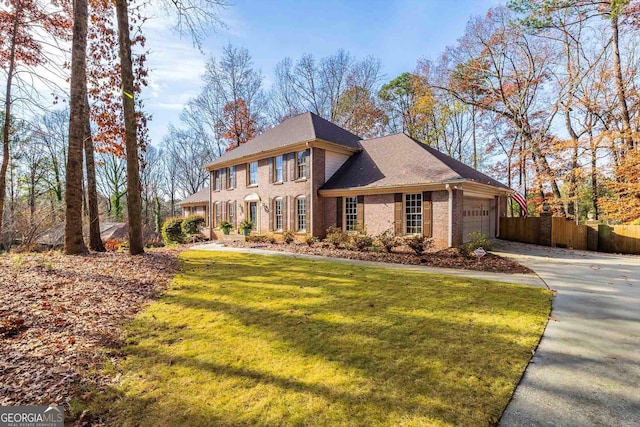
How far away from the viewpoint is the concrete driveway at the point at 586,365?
243 centimetres

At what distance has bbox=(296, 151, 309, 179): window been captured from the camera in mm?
15859

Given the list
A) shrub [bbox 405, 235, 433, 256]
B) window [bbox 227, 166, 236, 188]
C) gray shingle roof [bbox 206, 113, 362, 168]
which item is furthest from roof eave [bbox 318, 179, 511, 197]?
window [bbox 227, 166, 236, 188]

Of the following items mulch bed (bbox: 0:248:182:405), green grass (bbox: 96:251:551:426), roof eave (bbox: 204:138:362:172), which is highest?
roof eave (bbox: 204:138:362:172)

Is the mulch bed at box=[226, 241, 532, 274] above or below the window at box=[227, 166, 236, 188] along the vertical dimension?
below

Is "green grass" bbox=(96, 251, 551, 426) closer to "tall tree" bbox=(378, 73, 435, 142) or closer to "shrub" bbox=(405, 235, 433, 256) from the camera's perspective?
"shrub" bbox=(405, 235, 433, 256)

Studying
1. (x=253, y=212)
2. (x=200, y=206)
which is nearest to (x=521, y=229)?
(x=253, y=212)

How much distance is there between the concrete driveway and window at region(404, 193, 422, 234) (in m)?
6.12

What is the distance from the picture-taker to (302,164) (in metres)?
16.1

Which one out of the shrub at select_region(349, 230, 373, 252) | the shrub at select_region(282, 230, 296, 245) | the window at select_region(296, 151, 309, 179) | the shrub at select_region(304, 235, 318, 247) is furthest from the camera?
the window at select_region(296, 151, 309, 179)

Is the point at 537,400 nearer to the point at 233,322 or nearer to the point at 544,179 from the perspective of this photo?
the point at 233,322

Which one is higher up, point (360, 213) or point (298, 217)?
point (360, 213)

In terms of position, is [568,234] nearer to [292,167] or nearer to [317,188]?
[317,188]

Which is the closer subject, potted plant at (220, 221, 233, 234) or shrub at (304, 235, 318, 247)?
shrub at (304, 235, 318, 247)

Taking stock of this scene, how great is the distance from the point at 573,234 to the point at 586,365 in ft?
47.1
